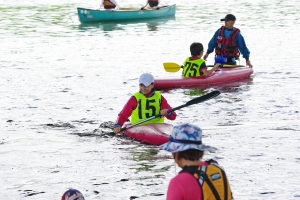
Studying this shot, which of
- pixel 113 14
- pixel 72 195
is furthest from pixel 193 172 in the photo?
pixel 113 14

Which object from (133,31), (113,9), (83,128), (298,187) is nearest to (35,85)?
(83,128)

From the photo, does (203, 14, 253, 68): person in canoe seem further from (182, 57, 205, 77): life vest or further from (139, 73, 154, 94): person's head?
(139, 73, 154, 94): person's head

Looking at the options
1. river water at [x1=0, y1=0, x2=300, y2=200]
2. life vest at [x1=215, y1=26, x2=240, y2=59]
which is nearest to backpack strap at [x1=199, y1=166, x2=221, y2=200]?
river water at [x1=0, y1=0, x2=300, y2=200]

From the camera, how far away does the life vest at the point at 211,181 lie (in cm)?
378

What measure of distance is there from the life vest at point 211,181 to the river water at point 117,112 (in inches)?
119

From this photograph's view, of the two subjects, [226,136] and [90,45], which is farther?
[90,45]

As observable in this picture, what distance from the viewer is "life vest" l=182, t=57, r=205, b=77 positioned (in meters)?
12.8

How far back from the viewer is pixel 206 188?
380cm

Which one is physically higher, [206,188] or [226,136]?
[206,188]

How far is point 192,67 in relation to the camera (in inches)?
509

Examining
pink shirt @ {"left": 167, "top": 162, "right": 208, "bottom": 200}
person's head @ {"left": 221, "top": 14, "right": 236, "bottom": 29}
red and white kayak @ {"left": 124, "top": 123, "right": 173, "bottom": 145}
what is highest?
pink shirt @ {"left": 167, "top": 162, "right": 208, "bottom": 200}

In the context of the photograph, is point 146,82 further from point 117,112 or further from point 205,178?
point 205,178

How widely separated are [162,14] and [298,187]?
21.5 m

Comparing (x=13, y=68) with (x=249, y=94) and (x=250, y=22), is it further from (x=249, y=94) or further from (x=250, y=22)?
(x=250, y=22)
